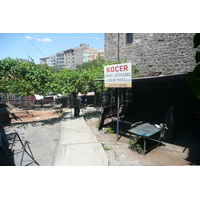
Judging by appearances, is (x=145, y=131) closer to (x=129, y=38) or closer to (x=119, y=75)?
(x=119, y=75)

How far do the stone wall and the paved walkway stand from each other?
9644 millimetres

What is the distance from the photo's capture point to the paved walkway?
453cm

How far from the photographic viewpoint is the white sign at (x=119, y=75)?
572 cm

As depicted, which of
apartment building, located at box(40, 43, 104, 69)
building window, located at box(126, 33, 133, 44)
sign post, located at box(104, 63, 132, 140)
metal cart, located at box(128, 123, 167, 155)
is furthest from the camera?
apartment building, located at box(40, 43, 104, 69)

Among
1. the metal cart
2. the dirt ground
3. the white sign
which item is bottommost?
the dirt ground

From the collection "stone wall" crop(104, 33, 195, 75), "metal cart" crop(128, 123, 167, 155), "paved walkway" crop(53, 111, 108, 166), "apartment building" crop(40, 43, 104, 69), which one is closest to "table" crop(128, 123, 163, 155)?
"metal cart" crop(128, 123, 167, 155)

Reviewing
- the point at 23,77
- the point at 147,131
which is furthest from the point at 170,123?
the point at 23,77

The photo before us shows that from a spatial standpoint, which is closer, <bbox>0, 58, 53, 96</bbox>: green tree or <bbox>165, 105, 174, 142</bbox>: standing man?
<bbox>165, 105, 174, 142</bbox>: standing man

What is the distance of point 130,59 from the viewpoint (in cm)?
1530

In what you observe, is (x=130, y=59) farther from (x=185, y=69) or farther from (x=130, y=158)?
(x=130, y=158)

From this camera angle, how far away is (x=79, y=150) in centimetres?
539

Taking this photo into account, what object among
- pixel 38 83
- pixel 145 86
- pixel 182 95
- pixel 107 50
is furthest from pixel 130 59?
pixel 38 83

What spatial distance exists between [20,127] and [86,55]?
86.8 m

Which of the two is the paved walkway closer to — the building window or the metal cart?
the metal cart
